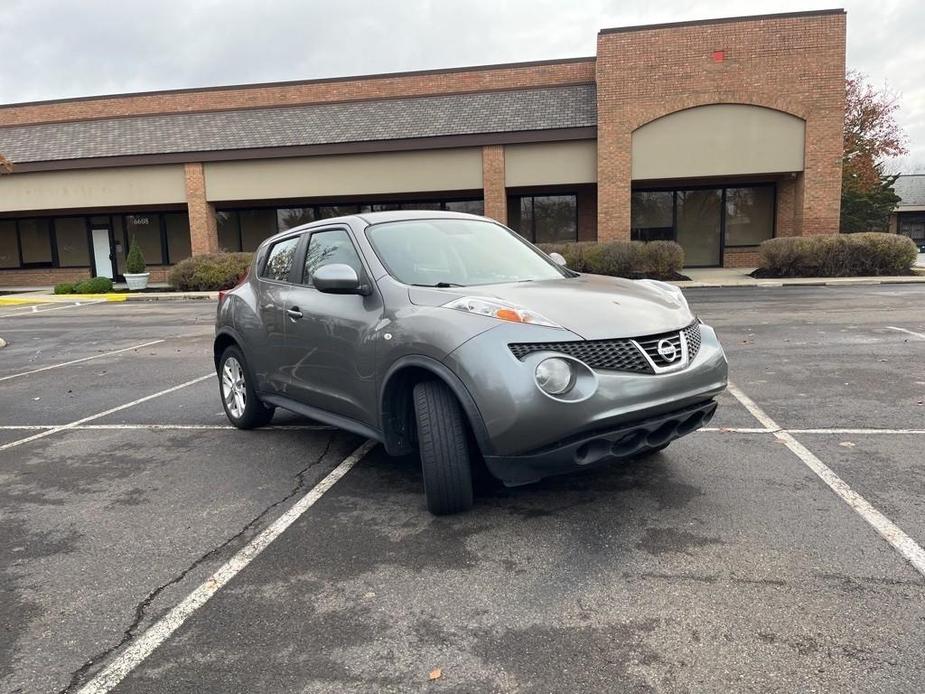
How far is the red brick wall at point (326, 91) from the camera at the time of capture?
27.0 m

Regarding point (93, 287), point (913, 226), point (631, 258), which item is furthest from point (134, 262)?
point (913, 226)

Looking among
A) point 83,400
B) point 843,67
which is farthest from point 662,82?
point 83,400

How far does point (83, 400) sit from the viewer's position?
305 inches

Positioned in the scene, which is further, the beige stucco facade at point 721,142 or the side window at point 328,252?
the beige stucco facade at point 721,142

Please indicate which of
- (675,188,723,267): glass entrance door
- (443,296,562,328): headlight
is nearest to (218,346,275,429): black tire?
(443,296,562,328): headlight

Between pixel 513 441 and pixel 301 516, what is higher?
pixel 513 441

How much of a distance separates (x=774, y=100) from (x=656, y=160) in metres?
3.88

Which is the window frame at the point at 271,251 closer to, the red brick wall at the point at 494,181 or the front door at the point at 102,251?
the red brick wall at the point at 494,181

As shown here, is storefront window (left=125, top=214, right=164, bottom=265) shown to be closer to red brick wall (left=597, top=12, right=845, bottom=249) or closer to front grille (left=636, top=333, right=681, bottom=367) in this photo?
red brick wall (left=597, top=12, right=845, bottom=249)

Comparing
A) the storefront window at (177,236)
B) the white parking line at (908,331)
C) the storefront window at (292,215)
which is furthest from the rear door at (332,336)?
the storefront window at (177,236)

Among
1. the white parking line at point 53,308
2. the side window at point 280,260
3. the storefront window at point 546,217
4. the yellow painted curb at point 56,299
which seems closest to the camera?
the side window at point 280,260

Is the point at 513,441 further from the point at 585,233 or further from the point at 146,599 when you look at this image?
the point at 585,233

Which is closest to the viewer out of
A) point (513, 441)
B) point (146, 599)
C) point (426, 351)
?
point (146, 599)

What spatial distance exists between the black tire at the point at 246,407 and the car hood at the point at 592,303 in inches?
89.9
